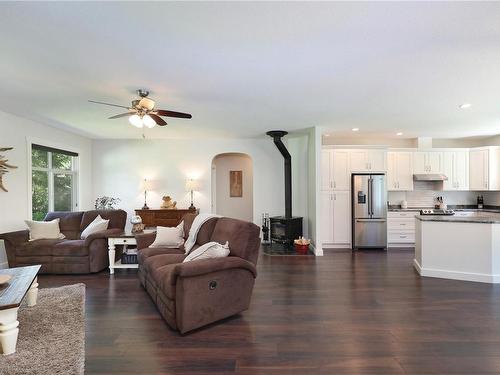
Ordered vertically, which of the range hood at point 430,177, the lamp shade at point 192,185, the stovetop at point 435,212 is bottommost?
the stovetop at point 435,212

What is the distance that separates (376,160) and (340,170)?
0.78 metres

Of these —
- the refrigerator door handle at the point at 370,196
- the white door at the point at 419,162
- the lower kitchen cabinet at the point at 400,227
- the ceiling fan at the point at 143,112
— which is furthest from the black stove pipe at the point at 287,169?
the ceiling fan at the point at 143,112

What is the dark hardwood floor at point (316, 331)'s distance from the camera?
80.4 inches

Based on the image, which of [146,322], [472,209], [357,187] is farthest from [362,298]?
[472,209]

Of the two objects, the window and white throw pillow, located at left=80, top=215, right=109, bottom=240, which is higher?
the window

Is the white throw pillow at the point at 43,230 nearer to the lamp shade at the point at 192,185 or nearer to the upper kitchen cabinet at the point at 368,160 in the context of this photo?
the lamp shade at the point at 192,185

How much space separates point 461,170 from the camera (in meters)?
6.22

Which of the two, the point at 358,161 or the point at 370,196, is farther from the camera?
the point at 358,161

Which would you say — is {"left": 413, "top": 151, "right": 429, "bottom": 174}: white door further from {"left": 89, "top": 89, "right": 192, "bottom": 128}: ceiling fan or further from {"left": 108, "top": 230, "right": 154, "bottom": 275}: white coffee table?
{"left": 108, "top": 230, "right": 154, "bottom": 275}: white coffee table

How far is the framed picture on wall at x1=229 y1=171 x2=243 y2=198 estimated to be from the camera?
8.07 meters

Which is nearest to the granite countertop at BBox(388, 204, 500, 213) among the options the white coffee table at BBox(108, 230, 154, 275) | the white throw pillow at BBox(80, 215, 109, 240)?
the white coffee table at BBox(108, 230, 154, 275)

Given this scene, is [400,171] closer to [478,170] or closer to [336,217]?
[478,170]

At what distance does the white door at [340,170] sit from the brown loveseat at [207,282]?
345cm

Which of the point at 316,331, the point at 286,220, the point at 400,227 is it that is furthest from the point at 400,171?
the point at 316,331
